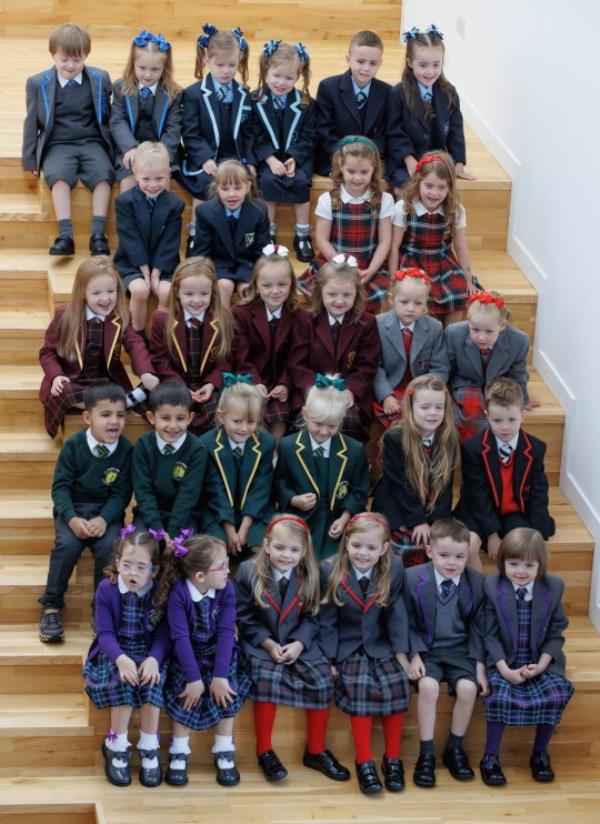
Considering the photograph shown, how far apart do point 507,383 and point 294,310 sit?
856 millimetres

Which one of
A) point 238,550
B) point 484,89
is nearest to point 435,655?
point 238,550

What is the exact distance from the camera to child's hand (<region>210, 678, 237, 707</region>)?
17.0ft

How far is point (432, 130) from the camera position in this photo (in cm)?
669

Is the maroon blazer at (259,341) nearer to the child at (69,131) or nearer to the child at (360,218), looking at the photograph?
the child at (360,218)

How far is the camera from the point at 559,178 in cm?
621

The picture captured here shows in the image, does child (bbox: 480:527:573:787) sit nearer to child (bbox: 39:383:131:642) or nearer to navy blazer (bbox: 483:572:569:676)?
navy blazer (bbox: 483:572:569:676)

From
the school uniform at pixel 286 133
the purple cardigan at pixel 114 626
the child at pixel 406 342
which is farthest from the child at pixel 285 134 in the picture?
the purple cardigan at pixel 114 626

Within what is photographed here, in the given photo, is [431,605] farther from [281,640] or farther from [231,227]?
[231,227]

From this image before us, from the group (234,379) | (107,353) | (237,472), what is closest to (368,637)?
(237,472)

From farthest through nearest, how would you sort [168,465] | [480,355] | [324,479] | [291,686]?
[480,355], [324,479], [168,465], [291,686]

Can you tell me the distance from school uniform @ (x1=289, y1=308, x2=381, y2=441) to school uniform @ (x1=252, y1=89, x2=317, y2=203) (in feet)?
2.61

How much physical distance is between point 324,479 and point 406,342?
68 cm

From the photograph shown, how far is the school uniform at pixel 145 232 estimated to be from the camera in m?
6.14

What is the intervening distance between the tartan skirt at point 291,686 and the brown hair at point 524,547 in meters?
0.72
